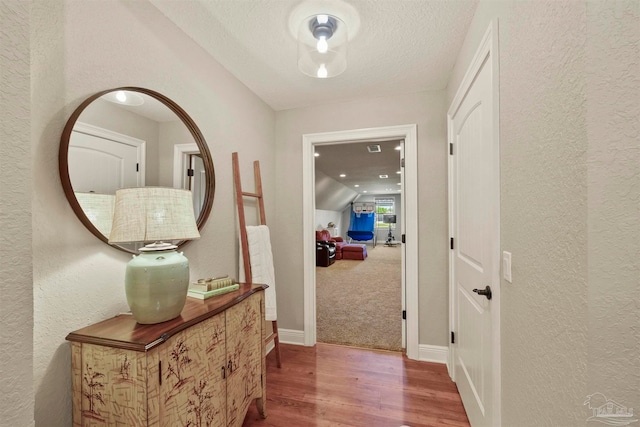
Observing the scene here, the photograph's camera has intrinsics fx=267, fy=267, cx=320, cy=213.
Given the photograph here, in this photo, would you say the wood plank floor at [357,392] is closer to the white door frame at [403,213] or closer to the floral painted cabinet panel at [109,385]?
the white door frame at [403,213]

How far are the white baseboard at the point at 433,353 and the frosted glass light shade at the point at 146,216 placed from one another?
2.23 metres

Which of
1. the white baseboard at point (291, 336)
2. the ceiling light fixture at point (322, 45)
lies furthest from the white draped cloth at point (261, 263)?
the ceiling light fixture at point (322, 45)

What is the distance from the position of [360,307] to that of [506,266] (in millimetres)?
2885

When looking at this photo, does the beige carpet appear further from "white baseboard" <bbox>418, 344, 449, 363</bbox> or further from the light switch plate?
the light switch plate

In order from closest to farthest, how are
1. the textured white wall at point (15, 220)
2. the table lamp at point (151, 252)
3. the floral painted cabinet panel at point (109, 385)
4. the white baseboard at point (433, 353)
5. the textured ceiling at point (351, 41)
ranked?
the textured white wall at point (15, 220), the floral painted cabinet panel at point (109, 385), the table lamp at point (151, 252), the textured ceiling at point (351, 41), the white baseboard at point (433, 353)

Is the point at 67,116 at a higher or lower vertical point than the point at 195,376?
higher

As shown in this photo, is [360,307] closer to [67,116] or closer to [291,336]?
[291,336]

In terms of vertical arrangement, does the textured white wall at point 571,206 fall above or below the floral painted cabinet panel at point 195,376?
above

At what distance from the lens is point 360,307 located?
3.73 metres

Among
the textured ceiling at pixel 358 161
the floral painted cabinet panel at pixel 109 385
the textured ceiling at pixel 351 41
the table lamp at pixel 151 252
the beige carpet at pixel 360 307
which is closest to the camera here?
the floral painted cabinet panel at pixel 109 385

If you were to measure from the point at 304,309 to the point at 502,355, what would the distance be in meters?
1.83

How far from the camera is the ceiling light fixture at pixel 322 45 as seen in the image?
1.51m

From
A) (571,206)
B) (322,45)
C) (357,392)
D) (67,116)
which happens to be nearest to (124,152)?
(67,116)

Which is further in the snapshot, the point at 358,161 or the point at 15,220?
the point at 358,161
